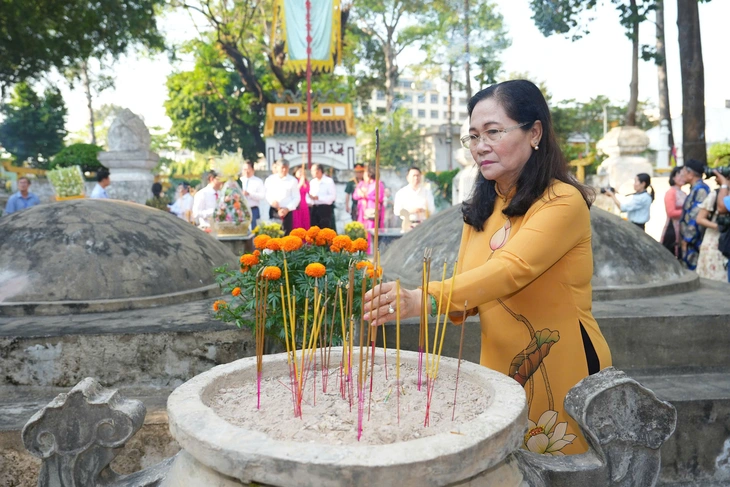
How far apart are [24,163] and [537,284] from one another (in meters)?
36.0

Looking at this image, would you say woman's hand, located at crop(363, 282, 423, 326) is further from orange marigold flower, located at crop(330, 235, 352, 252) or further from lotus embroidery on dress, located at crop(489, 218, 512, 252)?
orange marigold flower, located at crop(330, 235, 352, 252)

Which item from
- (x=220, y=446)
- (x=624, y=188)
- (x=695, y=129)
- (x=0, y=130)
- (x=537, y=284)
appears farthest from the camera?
(x=0, y=130)

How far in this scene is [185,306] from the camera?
328 cm

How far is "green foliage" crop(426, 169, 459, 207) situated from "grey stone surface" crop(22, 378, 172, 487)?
18.1m

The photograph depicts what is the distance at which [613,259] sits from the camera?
3.59 meters

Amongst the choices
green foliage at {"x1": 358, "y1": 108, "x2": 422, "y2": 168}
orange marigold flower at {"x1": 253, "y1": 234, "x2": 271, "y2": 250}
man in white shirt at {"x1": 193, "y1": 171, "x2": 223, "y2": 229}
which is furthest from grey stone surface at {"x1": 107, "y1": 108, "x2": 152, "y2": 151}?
green foliage at {"x1": 358, "y1": 108, "x2": 422, "y2": 168}

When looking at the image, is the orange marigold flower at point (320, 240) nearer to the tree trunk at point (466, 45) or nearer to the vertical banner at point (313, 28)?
the vertical banner at point (313, 28)

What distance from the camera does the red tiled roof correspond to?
2172 cm

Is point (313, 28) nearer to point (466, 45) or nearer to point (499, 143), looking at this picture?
point (499, 143)

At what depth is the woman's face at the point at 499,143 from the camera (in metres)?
1.64

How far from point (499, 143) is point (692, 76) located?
9858 mm

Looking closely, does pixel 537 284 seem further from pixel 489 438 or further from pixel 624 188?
pixel 624 188

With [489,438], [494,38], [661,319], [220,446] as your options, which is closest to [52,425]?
[220,446]

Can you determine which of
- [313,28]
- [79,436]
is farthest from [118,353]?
[313,28]
